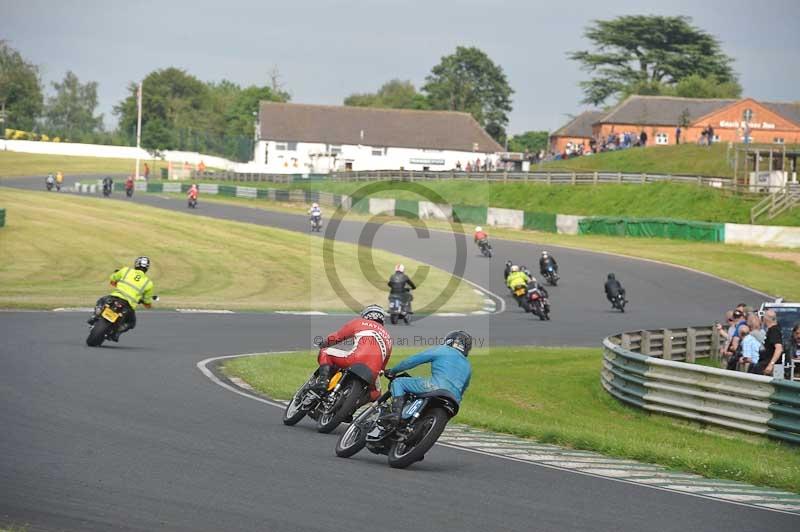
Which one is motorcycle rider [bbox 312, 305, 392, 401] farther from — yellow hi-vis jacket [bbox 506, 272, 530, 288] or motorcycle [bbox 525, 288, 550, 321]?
yellow hi-vis jacket [bbox 506, 272, 530, 288]

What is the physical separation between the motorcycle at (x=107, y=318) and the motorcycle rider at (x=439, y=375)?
9.39 m

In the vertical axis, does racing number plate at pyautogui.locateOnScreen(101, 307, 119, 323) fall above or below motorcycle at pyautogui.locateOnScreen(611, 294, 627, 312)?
above

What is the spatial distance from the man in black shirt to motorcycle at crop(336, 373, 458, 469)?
29.6 ft

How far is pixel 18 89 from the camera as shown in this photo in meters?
136

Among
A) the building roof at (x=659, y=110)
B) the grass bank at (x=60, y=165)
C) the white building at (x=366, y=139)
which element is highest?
the building roof at (x=659, y=110)

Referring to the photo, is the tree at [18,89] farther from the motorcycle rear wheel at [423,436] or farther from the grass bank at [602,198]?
the motorcycle rear wheel at [423,436]

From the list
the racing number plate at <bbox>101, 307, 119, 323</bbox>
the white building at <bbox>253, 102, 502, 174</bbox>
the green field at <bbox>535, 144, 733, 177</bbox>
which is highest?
the white building at <bbox>253, 102, 502, 174</bbox>

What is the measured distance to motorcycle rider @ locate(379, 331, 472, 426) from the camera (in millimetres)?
10375

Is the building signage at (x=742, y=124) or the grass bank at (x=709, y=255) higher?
the building signage at (x=742, y=124)

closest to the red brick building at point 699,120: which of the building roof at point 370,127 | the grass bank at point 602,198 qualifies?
the building roof at point 370,127

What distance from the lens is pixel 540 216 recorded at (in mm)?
65062

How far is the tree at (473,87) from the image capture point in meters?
159

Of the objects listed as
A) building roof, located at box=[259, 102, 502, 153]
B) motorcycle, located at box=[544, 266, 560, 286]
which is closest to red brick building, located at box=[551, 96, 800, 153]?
building roof, located at box=[259, 102, 502, 153]

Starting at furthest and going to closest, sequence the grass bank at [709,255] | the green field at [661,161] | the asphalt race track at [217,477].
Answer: the green field at [661,161], the grass bank at [709,255], the asphalt race track at [217,477]
